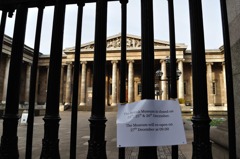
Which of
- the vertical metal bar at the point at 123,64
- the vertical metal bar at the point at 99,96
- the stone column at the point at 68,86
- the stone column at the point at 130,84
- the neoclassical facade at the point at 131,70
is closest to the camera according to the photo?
the vertical metal bar at the point at 99,96

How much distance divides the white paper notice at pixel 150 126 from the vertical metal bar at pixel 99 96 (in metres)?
0.23

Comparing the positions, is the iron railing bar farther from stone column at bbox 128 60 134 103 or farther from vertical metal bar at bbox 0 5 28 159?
stone column at bbox 128 60 134 103

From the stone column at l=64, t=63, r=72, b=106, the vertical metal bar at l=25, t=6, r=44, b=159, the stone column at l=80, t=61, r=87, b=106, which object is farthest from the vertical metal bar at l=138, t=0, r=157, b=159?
the stone column at l=64, t=63, r=72, b=106

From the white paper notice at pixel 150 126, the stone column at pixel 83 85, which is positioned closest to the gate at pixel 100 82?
the white paper notice at pixel 150 126

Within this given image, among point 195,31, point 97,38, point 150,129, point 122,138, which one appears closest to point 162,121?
point 150,129

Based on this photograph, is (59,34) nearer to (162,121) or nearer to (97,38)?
(97,38)

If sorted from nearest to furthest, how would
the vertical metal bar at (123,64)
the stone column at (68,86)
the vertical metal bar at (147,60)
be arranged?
the vertical metal bar at (147,60)
the vertical metal bar at (123,64)
the stone column at (68,86)

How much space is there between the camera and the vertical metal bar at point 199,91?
Answer: 1952 millimetres

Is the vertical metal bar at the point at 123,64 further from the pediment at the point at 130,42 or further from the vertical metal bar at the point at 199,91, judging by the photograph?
the pediment at the point at 130,42

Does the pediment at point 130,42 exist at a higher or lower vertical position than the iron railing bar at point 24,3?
higher

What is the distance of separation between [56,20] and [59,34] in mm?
169

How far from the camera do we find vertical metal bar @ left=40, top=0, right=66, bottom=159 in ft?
7.57

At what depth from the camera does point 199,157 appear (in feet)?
6.31

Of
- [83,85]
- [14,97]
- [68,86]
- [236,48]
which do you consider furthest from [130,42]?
[14,97]
